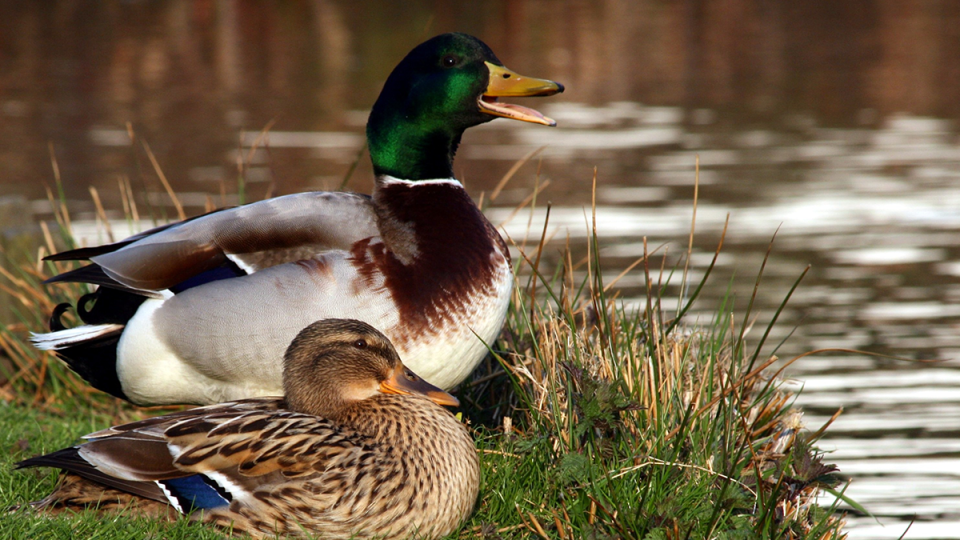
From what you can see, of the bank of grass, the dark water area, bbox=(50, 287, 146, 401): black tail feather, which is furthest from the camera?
the dark water area

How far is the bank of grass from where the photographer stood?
3547 millimetres

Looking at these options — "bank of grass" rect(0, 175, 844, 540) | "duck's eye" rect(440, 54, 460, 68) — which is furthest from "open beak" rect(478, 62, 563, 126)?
"bank of grass" rect(0, 175, 844, 540)

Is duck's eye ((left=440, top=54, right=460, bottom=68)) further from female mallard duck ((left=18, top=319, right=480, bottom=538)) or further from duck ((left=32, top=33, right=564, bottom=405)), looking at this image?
female mallard duck ((left=18, top=319, right=480, bottom=538))

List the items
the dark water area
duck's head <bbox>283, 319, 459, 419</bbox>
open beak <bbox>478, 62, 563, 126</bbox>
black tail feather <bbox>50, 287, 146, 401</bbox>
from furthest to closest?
the dark water area
open beak <bbox>478, 62, 563, 126</bbox>
black tail feather <bbox>50, 287, 146, 401</bbox>
duck's head <bbox>283, 319, 459, 419</bbox>

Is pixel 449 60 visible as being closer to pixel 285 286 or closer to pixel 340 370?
pixel 285 286

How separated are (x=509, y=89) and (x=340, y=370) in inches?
52.4

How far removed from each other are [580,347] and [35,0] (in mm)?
25629

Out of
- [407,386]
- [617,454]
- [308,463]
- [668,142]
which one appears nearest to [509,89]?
[407,386]

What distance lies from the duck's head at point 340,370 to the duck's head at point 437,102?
987mm

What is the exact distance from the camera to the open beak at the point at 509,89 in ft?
14.6

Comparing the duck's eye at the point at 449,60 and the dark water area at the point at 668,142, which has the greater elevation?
the duck's eye at the point at 449,60

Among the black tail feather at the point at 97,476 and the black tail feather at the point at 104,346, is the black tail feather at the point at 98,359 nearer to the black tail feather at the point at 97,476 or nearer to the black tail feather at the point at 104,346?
the black tail feather at the point at 104,346

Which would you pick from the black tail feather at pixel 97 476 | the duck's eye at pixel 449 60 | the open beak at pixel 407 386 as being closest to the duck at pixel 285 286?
the duck's eye at pixel 449 60

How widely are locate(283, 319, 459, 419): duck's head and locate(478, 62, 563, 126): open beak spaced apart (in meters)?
1.08
